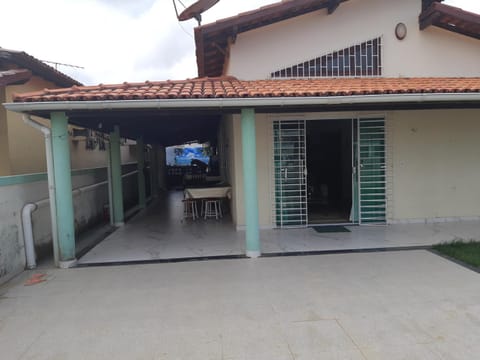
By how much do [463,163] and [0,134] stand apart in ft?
38.3

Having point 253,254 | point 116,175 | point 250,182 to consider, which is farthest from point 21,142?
point 253,254

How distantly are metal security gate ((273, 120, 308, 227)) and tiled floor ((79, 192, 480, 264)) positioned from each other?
19.7 inches

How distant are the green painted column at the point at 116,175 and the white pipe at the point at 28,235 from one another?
→ 3581mm

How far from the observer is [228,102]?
19.0 ft

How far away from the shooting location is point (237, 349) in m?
3.36

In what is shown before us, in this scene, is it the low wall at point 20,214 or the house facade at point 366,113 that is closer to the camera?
the low wall at point 20,214

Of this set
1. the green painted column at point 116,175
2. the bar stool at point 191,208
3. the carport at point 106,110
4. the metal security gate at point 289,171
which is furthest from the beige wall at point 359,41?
the bar stool at point 191,208

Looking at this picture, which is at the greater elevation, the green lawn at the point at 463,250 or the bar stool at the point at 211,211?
the bar stool at the point at 211,211

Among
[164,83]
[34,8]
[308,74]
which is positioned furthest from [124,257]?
[34,8]

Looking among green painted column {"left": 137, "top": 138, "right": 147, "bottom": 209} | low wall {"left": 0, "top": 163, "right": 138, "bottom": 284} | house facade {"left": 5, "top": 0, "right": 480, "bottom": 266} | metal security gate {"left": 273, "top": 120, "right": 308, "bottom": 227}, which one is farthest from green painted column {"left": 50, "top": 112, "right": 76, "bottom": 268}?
green painted column {"left": 137, "top": 138, "right": 147, "bottom": 209}

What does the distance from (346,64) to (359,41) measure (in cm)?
66

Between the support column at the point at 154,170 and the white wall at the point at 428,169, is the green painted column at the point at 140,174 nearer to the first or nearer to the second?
the support column at the point at 154,170

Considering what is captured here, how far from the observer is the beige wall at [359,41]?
28.5 feet

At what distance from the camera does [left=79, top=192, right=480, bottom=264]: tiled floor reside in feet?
22.1
